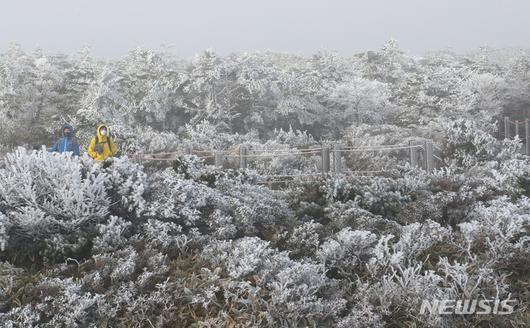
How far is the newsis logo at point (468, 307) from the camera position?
10.8 ft

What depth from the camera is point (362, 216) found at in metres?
4.89

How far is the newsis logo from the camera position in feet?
10.8

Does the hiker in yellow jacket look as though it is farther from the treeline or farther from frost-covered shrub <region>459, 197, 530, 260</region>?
the treeline

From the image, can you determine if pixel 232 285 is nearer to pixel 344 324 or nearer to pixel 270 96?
pixel 344 324

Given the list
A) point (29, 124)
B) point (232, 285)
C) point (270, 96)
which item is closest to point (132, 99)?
point (29, 124)

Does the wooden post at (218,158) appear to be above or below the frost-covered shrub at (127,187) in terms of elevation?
below

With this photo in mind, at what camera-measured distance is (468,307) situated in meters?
3.38

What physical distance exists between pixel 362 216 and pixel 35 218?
282cm

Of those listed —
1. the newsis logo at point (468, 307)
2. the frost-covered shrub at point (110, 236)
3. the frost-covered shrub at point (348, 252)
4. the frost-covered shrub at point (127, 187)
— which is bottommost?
the newsis logo at point (468, 307)

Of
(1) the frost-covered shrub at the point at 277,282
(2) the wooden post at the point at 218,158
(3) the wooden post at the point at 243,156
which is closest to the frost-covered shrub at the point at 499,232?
(1) the frost-covered shrub at the point at 277,282

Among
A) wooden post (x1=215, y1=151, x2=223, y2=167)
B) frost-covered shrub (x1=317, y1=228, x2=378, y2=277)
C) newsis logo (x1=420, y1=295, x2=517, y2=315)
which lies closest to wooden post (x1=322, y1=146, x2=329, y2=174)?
wooden post (x1=215, y1=151, x2=223, y2=167)

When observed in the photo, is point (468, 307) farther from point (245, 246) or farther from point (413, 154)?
point (413, 154)

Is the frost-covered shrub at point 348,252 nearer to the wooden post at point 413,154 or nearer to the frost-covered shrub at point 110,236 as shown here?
the frost-covered shrub at point 110,236

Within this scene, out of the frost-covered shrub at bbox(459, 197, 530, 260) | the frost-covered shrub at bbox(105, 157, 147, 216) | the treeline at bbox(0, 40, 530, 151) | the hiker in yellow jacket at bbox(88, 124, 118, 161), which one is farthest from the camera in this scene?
the treeline at bbox(0, 40, 530, 151)
